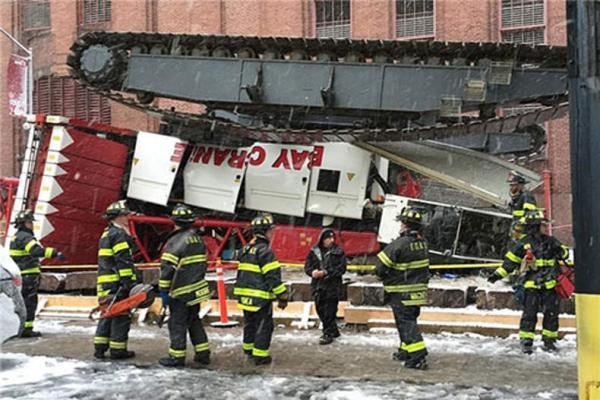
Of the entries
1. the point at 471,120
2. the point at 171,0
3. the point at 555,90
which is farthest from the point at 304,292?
the point at 171,0

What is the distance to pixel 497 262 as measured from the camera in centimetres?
1062

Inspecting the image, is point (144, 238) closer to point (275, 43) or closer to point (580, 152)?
point (275, 43)

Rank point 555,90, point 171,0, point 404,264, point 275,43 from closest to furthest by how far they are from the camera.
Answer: point 404,264 → point 555,90 → point 275,43 → point 171,0

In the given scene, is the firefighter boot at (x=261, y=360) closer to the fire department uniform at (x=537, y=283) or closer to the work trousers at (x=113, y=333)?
the work trousers at (x=113, y=333)

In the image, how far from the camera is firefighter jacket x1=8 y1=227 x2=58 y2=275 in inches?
358

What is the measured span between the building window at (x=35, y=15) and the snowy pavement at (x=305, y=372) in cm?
2117

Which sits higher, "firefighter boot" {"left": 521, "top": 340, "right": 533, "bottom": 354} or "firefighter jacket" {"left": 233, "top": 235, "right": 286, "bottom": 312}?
"firefighter jacket" {"left": 233, "top": 235, "right": 286, "bottom": 312}

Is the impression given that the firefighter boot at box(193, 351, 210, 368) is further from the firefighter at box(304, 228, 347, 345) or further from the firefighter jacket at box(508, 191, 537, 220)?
the firefighter jacket at box(508, 191, 537, 220)

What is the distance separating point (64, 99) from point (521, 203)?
71.4ft

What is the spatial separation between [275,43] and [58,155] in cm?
409

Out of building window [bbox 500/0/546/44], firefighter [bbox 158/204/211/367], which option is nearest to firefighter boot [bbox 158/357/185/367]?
firefighter [bbox 158/204/211/367]

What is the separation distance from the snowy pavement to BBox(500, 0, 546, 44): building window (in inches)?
592

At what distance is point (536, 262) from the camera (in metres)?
7.89

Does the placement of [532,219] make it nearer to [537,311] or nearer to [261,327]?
[537,311]
